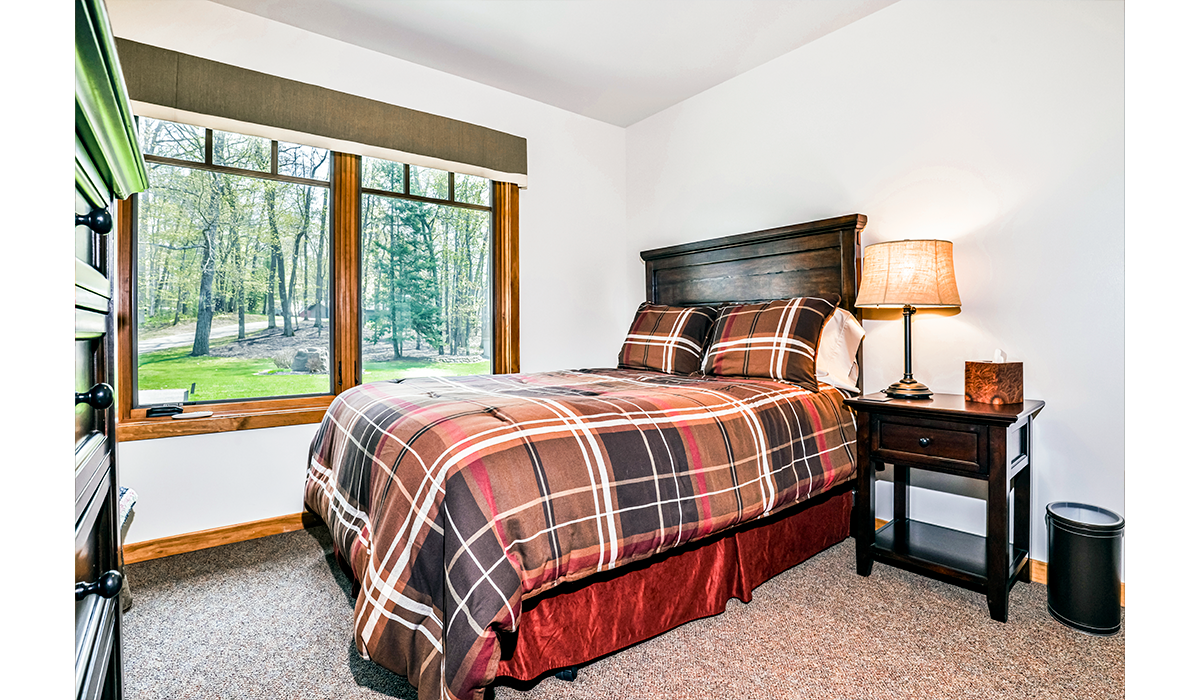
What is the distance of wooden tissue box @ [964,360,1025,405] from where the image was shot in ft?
7.16

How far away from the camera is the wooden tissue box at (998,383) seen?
7.16ft

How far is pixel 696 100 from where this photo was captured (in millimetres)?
3822

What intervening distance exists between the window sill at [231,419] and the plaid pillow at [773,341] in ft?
6.79

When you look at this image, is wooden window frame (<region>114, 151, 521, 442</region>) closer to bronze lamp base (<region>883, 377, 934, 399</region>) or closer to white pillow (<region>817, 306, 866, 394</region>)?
white pillow (<region>817, 306, 866, 394</region>)

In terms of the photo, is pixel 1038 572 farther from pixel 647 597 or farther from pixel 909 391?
pixel 647 597

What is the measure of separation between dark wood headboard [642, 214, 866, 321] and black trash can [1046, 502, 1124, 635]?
1270 millimetres

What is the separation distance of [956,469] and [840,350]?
0.81 m

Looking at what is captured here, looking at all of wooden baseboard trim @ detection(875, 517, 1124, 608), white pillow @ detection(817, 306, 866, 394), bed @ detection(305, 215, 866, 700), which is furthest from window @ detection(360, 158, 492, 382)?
wooden baseboard trim @ detection(875, 517, 1124, 608)

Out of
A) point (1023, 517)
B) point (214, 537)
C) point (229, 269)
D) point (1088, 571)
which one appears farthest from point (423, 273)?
point (1088, 571)

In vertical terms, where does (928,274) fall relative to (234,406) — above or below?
above
